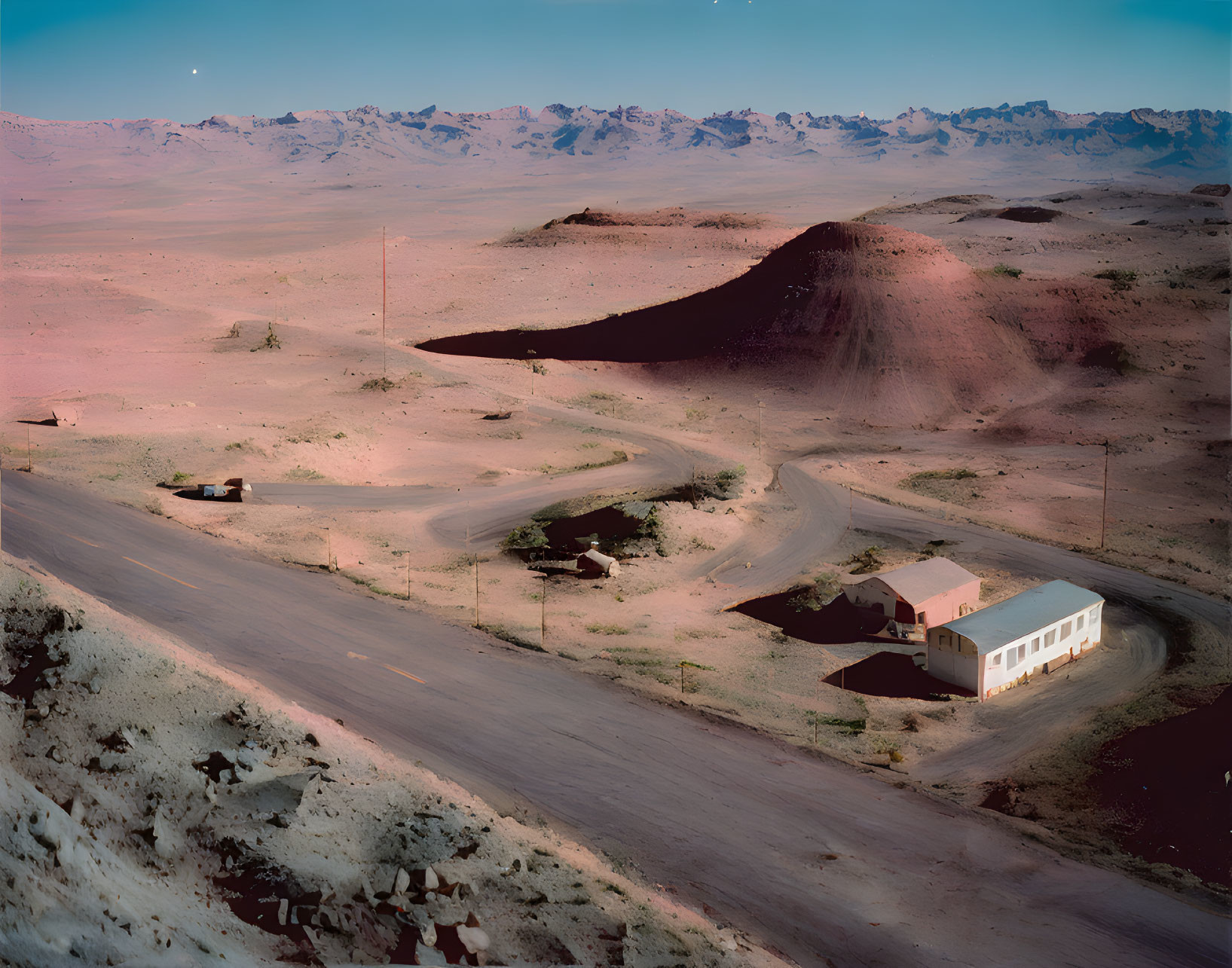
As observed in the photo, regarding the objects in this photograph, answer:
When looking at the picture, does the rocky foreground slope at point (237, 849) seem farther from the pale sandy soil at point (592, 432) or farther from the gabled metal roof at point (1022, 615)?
the gabled metal roof at point (1022, 615)

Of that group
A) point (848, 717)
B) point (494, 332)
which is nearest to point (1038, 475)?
point (848, 717)

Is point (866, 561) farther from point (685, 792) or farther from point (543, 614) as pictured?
point (685, 792)

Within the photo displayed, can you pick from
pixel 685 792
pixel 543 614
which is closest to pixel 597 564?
pixel 543 614

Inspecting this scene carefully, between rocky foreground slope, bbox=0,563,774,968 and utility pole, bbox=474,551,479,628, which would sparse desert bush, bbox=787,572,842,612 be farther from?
rocky foreground slope, bbox=0,563,774,968

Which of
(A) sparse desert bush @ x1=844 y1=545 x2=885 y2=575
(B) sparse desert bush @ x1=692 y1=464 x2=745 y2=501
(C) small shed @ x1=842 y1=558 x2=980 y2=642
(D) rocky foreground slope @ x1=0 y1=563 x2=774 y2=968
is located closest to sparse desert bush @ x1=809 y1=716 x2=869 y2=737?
(C) small shed @ x1=842 y1=558 x2=980 y2=642

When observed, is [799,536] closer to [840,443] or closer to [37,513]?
[840,443]

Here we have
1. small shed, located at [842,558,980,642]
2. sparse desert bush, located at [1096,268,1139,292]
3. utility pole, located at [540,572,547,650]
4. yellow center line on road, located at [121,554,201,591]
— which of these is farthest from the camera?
sparse desert bush, located at [1096,268,1139,292]
